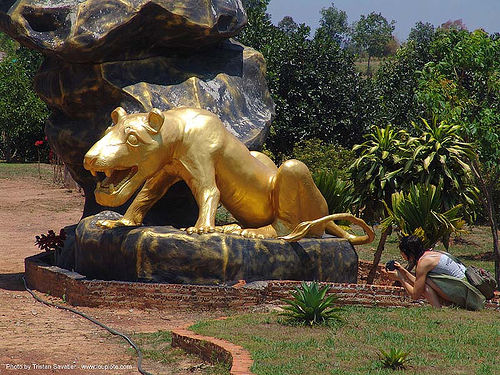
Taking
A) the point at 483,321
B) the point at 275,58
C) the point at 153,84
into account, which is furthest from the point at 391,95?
the point at 483,321

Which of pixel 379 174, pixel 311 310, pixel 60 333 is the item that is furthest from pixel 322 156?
pixel 311 310

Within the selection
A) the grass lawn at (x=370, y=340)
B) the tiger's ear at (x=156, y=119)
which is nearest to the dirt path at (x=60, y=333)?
the grass lawn at (x=370, y=340)

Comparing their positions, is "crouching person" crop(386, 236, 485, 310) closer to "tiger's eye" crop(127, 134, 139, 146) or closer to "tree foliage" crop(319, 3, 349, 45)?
"tiger's eye" crop(127, 134, 139, 146)

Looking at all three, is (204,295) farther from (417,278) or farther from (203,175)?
(417,278)

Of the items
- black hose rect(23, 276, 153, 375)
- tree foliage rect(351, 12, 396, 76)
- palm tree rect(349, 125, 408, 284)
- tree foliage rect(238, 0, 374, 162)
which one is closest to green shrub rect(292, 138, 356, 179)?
tree foliage rect(238, 0, 374, 162)

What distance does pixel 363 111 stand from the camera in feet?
89.7

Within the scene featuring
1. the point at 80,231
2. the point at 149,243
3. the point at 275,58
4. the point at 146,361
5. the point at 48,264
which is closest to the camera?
the point at 146,361

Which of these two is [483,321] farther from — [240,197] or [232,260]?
[240,197]

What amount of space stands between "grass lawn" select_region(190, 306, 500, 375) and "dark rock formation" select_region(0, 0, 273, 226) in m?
4.72

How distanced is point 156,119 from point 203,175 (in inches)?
34.9

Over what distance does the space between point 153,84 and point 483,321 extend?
20.9 ft

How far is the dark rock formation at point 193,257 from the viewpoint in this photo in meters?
10.5

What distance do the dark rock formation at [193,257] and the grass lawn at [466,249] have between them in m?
6.38

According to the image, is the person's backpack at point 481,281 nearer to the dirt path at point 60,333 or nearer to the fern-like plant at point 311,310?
A: the fern-like plant at point 311,310
